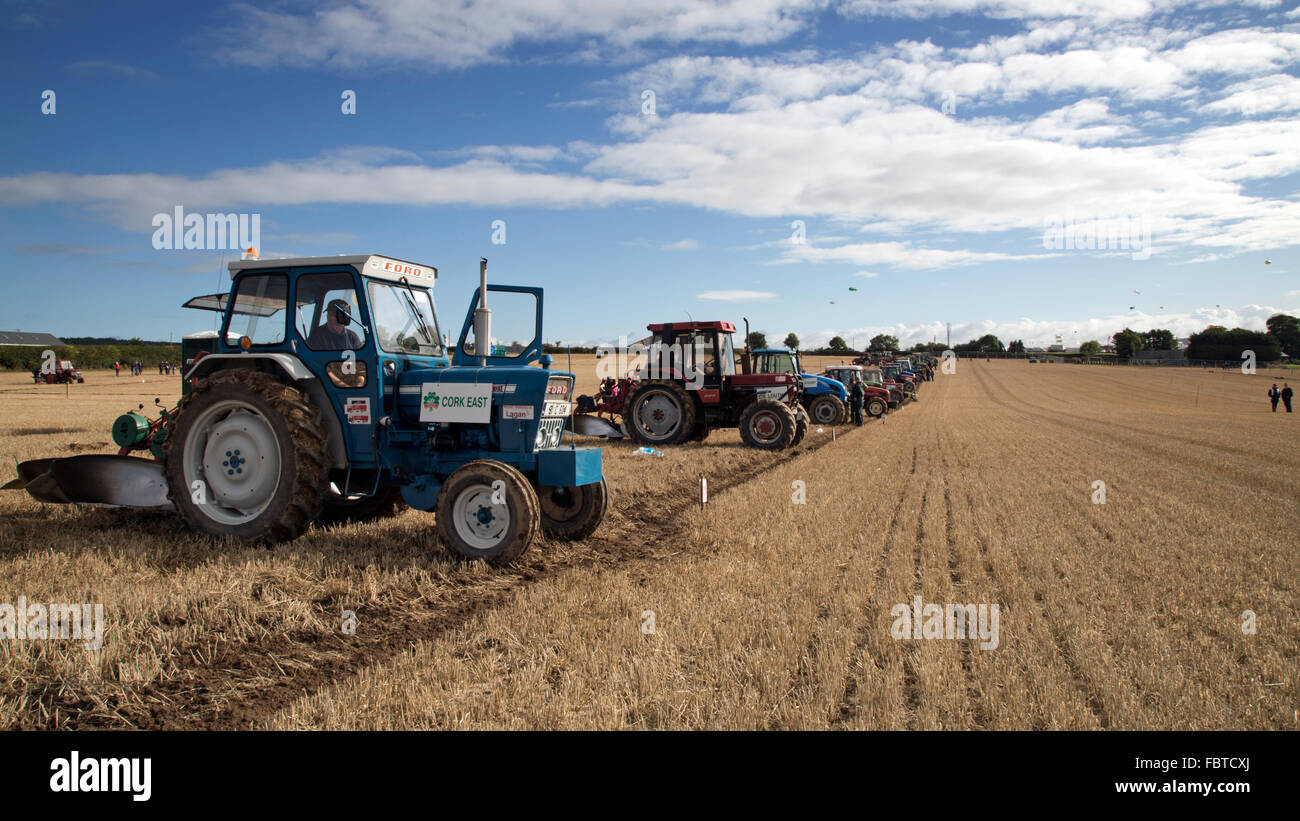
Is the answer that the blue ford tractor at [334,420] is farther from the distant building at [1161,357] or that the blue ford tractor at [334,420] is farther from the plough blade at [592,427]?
the distant building at [1161,357]

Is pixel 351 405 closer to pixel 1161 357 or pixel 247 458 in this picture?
pixel 247 458

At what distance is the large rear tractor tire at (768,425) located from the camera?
1532 centimetres

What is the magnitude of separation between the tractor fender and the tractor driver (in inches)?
9.6

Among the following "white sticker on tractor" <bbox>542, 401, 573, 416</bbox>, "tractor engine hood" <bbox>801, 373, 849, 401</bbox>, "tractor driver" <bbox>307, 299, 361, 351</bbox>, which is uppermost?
"tractor driver" <bbox>307, 299, 361, 351</bbox>

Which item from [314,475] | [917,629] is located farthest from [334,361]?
[917,629]

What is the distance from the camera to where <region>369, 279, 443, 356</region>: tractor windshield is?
659 centimetres

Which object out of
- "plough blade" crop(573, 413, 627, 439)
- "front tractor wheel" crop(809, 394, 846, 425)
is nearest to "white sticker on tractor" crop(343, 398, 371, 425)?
"plough blade" crop(573, 413, 627, 439)

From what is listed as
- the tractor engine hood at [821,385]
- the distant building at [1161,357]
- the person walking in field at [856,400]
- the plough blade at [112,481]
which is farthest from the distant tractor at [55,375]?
the distant building at [1161,357]

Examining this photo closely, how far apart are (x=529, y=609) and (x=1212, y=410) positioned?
39.6 m

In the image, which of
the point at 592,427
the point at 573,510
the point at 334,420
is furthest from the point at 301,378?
the point at 592,427

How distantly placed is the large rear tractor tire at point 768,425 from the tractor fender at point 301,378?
10052 mm

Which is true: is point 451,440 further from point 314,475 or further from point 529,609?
point 529,609

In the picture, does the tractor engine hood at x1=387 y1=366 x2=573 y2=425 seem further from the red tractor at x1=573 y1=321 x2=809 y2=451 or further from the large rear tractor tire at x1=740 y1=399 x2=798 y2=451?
the large rear tractor tire at x1=740 y1=399 x2=798 y2=451

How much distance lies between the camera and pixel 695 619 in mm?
4922
